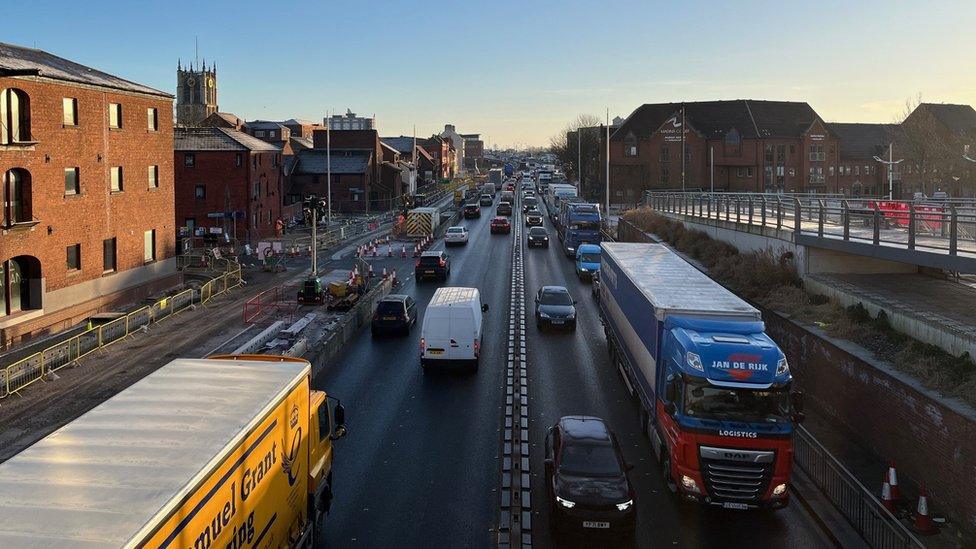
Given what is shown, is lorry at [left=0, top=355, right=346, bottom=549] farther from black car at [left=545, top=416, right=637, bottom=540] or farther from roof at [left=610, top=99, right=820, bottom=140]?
roof at [left=610, top=99, right=820, bottom=140]

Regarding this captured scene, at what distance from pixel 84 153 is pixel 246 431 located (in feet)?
90.3

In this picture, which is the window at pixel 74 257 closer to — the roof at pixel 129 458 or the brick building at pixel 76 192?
the brick building at pixel 76 192

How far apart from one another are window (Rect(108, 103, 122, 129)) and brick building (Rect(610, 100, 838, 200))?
70045 mm

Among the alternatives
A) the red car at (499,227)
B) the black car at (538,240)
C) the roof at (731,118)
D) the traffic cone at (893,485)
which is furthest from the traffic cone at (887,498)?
the roof at (731,118)

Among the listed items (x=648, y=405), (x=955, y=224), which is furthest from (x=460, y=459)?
(x=955, y=224)

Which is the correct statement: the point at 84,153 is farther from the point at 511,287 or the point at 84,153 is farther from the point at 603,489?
the point at 603,489

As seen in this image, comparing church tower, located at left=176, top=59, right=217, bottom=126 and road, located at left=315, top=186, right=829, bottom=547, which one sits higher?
church tower, located at left=176, top=59, right=217, bottom=126

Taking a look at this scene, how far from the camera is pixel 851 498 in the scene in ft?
47.6

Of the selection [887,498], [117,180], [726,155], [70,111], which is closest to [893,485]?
[887,498]

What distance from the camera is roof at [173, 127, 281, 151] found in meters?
57.1

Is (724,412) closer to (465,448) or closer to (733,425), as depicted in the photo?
(733,425)

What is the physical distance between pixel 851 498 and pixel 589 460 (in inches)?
195

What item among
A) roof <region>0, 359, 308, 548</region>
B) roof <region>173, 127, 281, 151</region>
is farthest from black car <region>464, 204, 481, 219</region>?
roof <region>0, 359, 308, 548</region>

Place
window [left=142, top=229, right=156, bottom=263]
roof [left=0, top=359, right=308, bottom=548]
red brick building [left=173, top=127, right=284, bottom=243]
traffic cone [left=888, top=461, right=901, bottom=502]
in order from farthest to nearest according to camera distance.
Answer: red brick building [left=173, top=127, right=284, bottom=243]
window [left=142, top=229, right=156, bottom=263]
traffic cone [left=888, top=461, right=901, bottom=502]
roof [left=0, top=359, right=308, bottom=548]
